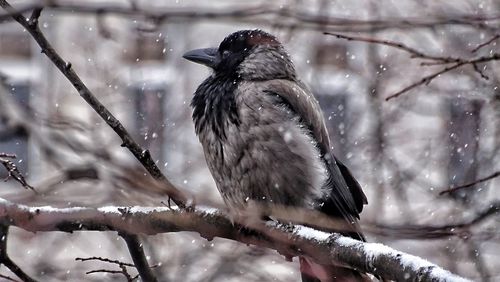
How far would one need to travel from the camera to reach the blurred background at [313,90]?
9.24 ft

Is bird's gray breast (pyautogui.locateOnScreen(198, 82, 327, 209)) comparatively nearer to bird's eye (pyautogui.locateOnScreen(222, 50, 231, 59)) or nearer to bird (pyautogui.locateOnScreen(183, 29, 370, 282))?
bird (pyautogui.locateOnScreen(183, 29, 370, 282))

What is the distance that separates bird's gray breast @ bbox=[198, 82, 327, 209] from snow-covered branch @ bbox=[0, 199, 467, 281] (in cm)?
119

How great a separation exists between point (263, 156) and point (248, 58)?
788 millimetres

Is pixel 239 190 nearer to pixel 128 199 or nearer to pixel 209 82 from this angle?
pixel 209 82

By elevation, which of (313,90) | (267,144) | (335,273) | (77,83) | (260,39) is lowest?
(335,273)

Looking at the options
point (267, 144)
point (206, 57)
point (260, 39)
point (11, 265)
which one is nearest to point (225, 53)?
point (206, 57)

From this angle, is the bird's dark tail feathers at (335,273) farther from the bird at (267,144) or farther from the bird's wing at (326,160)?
the bird's wing at (326,160)

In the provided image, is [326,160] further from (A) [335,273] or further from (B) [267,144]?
(A) [335,273]

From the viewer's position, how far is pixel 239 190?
4539 millimetres

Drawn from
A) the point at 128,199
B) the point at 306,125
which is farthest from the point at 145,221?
the point at 306,125

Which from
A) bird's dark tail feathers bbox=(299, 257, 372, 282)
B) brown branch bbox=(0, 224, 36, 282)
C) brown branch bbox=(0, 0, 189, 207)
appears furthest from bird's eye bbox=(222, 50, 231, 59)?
brown branch bbox=(0, 224, 36, 282)

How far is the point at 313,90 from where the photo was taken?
31.0ft

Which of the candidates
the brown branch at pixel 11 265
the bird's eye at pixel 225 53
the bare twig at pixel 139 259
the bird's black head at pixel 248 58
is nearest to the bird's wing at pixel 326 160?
the bird's black head at pixel 248 58

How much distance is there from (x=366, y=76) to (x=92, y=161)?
759 cm
